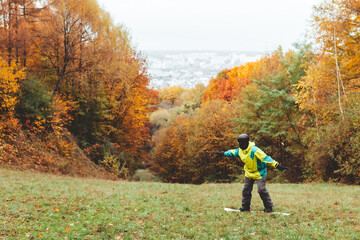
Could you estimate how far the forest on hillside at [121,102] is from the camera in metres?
20.2

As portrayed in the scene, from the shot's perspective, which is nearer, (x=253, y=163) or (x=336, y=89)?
(x=253, y=163)

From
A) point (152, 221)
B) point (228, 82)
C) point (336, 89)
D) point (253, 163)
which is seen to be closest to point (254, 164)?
point (253, 163)

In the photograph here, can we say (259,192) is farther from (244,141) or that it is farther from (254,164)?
(244,141)

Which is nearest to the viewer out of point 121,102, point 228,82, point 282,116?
point 282,116

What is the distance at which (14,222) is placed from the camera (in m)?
6.65

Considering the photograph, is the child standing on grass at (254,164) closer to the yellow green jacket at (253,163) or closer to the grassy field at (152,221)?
the yellow green jacket at (253,163)

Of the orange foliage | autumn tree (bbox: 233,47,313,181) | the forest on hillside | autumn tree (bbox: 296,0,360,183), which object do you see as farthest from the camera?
the orange foliage

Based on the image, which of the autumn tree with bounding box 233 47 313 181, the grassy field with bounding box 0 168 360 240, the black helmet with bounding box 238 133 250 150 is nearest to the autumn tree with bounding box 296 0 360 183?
the autumn tree with bounding box 233 47 313 181

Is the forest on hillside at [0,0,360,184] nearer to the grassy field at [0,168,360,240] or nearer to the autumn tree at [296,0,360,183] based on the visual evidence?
the autumn tree at [296,0,360,183]

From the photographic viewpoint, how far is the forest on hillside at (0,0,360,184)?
20172 millimetres

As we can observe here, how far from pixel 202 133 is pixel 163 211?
27332 mm

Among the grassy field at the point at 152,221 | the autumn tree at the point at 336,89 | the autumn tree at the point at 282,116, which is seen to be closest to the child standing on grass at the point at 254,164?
the grassy field at the point at 152,221

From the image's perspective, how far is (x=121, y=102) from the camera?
102 feet

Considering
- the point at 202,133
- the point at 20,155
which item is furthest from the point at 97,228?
the point at 202,133
